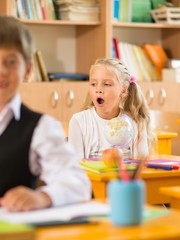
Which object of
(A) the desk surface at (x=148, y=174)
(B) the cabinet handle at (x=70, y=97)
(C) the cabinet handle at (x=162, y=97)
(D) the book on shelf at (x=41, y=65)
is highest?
(A) the desk surface at (x=148, y=174)

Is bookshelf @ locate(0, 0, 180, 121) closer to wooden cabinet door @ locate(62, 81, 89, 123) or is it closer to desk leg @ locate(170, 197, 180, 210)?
wooden cabinet door @ locate(62, 81, 89, 123)

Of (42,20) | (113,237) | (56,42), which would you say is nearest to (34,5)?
(42,20)

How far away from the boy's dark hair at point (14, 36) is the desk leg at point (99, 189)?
3.28ft

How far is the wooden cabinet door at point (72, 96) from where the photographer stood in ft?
17.8

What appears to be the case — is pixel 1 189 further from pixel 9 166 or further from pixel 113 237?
pixel 113 237

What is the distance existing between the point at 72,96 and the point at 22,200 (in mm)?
3884

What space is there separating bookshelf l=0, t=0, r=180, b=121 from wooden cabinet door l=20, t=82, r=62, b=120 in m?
0.18

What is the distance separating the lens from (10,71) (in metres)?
1.68

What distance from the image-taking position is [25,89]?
5.30m

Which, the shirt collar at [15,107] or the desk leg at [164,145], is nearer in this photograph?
the shirt collar at [15,107]

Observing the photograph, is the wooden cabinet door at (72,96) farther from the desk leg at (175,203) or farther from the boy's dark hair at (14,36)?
the boy's dark hair at (14,36)

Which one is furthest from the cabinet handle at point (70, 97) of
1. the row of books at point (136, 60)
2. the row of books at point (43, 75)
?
the row of books at point (136, 60)

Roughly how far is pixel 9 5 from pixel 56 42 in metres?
0.82

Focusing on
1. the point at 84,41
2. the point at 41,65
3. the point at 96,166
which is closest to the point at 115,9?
the point at 84,41
